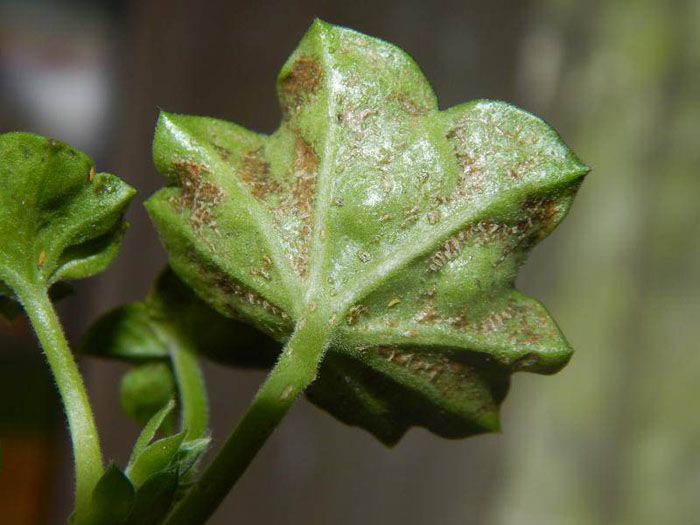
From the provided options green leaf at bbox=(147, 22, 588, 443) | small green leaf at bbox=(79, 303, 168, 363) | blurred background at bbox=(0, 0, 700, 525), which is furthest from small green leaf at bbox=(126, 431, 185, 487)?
blurred background at bbox=(0, 0, 700, 525)

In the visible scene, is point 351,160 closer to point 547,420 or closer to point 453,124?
point 453,124

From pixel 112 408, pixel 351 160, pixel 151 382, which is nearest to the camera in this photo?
pixel 351 160

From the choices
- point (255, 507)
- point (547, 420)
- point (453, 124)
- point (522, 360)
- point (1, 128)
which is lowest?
point (255, 507)

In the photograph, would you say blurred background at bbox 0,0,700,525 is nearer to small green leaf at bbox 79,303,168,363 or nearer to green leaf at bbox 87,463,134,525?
small green leaf at bbox 79,303,168,363

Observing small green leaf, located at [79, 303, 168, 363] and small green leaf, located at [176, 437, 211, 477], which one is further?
small green leaf, located at [79, 303, 168, 363]

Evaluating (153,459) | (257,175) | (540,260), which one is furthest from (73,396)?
(540,260)

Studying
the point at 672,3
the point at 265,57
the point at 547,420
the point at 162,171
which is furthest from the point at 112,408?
the point at 672,3
